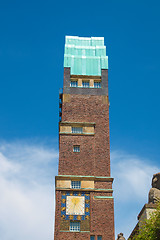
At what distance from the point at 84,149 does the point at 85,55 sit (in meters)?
14.6

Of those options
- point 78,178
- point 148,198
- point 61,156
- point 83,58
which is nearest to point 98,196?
point 78,178

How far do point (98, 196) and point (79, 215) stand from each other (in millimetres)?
3008

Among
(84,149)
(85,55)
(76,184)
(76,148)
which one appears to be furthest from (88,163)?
(85,55)

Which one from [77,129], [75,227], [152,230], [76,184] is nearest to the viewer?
[152,230]

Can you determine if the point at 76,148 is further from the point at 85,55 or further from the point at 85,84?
the point at 85,55

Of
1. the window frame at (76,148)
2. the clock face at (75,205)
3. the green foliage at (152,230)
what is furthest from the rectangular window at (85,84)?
the green foliage at (152,230)

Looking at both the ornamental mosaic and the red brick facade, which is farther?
the ornamental mosaic

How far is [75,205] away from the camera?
40.8 meters

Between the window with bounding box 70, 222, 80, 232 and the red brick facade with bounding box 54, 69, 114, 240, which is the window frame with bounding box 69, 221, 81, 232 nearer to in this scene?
the window with bounding box 70, 222, 80, 232

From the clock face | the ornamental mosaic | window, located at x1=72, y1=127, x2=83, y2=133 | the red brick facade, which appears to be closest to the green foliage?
the red brick facade

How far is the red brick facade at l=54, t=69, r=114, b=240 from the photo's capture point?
1565 inches

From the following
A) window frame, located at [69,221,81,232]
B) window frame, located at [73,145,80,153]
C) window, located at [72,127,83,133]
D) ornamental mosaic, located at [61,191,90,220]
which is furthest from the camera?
window, located at [72,127,83,133]

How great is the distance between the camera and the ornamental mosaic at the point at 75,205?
40156mm

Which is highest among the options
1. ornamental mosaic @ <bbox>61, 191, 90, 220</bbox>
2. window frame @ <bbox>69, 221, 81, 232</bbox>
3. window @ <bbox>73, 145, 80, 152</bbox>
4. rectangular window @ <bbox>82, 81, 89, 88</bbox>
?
rectangular window @ <bbox>82, 81, 89, 88</bbox>
